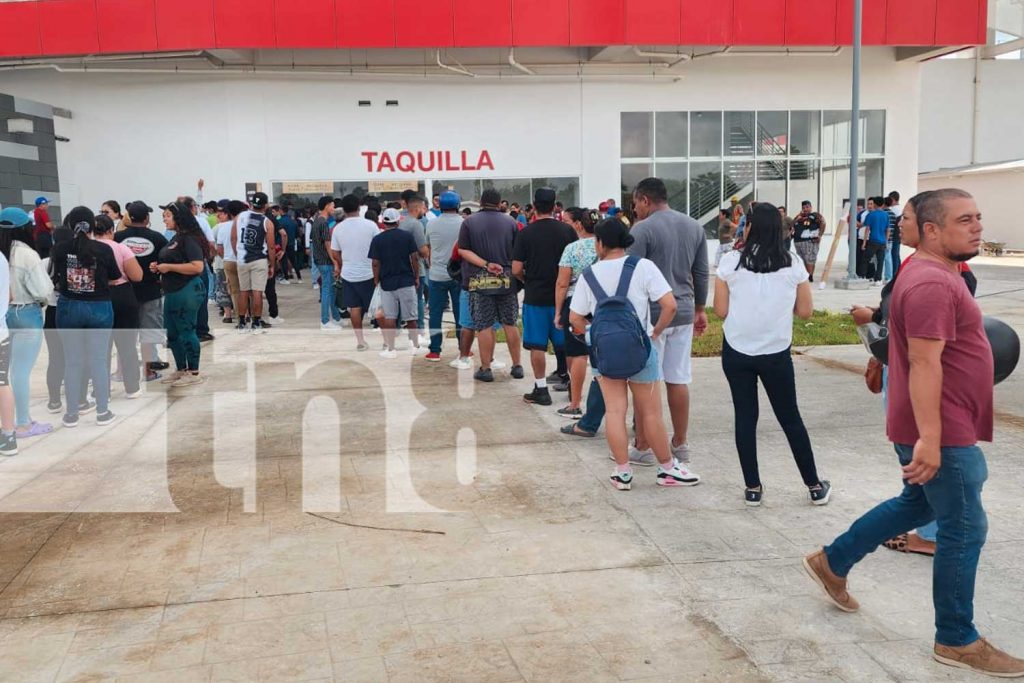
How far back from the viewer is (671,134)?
76.1 ft

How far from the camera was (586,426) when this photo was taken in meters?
6.80

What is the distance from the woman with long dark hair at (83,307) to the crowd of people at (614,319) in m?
0.02

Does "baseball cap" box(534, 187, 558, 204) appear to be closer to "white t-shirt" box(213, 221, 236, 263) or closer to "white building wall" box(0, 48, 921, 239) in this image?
"white t-shirt" box(213, 221, 236, 263)

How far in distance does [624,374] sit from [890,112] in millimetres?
21805

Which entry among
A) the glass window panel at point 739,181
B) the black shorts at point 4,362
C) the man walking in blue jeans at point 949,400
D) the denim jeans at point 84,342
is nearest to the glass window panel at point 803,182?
the glass window panel at point 739,181

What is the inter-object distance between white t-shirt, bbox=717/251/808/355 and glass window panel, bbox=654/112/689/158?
744 inches

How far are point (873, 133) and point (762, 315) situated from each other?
21.6 meters

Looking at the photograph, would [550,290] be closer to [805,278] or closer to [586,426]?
[586,426]

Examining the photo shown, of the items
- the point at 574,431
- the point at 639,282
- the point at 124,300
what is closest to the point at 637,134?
the point at 124,300

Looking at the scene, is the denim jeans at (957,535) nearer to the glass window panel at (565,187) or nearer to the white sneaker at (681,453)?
the white sneaker at (681,453)

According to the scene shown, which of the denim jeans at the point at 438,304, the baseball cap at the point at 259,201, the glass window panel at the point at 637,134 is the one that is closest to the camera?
the denim jeans at the point at 438,304

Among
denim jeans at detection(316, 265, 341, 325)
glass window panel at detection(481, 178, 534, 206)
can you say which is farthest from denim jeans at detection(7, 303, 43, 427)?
glass window panel at detection(481, 178, 534, 206)

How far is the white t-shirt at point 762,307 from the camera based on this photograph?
488 centimetres

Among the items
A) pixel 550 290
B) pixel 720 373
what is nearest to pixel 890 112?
pixel 720 373
